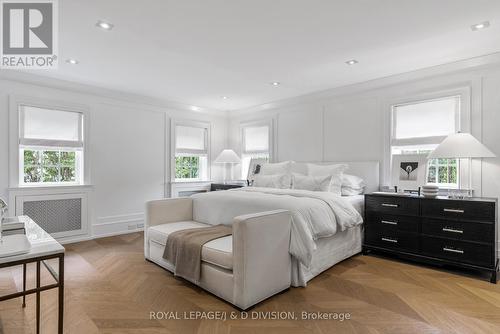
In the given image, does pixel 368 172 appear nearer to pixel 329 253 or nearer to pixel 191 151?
pixel 329 253

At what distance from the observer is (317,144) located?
4.85m

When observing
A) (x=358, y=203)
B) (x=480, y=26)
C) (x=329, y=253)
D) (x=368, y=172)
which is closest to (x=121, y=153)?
(x=329, y=253)

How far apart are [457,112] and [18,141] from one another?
585 cm

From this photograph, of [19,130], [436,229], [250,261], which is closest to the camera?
[250,261]

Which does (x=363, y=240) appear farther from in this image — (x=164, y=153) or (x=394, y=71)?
(x=164, y=153)

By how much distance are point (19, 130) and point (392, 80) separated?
532 centimetres

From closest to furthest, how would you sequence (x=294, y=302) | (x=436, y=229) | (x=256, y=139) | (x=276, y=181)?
1. (x=294, y=302)
2. (x=436, y=229)
3. (x=276, y=181)
4. (x=256, y=139)

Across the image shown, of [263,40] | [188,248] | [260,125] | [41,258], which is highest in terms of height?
[263,40]

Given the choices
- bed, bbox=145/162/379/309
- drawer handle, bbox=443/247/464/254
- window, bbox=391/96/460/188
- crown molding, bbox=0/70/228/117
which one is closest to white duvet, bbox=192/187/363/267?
bed, bbox=145/162/379/309

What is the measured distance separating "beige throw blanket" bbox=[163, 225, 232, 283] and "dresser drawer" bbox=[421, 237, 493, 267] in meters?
2.28

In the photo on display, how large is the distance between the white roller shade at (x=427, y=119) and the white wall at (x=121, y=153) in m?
4.01

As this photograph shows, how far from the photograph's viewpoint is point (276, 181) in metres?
4.36

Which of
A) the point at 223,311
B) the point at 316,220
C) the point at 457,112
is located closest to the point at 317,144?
the point at 457,112

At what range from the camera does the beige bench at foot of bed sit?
→ 2.16 m
